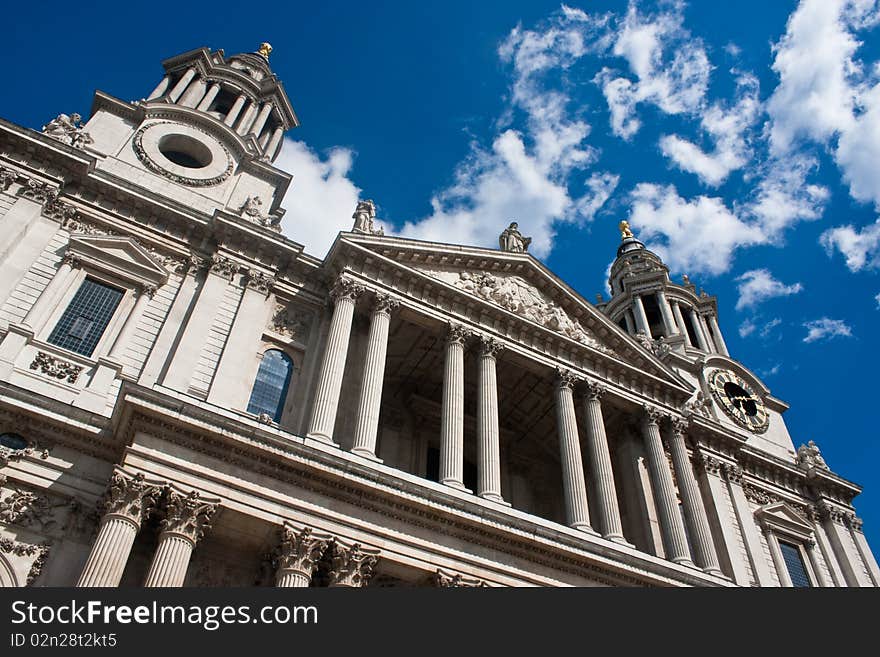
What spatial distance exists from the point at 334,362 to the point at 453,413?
3681 millimetres

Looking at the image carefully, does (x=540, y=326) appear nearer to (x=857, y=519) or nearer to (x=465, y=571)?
(x=465, y=571)

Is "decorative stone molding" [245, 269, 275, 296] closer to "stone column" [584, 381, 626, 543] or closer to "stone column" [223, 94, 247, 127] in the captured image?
"stone column" [584, 381, 626, 543]

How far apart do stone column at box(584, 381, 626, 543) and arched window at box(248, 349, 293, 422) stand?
9774 millimetres

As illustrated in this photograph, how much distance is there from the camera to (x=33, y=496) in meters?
15.3

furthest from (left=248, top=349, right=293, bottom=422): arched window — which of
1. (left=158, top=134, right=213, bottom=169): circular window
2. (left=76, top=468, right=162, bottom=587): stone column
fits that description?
(left=158, top=134, right=213, bottom=169): circular window

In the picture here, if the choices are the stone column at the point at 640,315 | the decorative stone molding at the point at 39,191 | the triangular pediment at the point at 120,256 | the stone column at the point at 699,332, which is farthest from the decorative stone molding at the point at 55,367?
the stone column at the point at 699,332

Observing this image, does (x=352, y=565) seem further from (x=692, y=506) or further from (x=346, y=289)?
(x=692, y=506)

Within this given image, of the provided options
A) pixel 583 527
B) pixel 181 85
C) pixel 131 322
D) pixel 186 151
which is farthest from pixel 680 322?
pixel 131 322

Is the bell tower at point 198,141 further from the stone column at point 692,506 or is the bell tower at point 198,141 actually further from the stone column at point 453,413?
the stone column at point 692,506

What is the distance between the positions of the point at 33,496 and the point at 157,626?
19.0 feet

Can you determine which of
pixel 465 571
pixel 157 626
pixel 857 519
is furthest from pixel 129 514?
pixel 857 519

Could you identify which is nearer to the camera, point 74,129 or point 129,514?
point 129,514

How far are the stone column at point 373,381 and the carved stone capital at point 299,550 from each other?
2.85 metres

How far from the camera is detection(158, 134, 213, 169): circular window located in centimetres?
Answer: 2731
